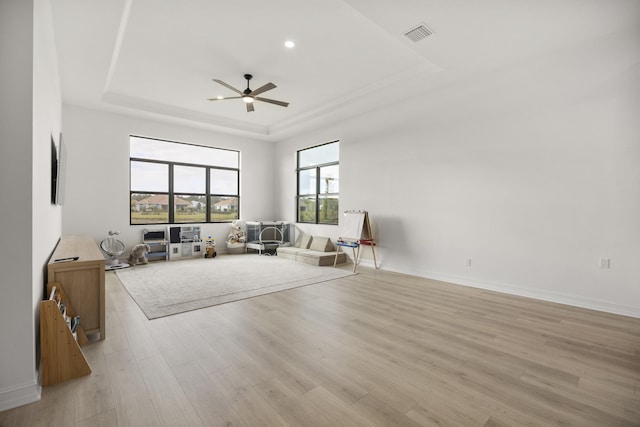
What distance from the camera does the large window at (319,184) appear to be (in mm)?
7016

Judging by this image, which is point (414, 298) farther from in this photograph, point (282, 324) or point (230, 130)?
point (230, 130)

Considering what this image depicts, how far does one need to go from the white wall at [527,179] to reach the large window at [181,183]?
425 cm

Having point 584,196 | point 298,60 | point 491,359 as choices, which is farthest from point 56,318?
point 584,196

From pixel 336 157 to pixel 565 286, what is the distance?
4747 mm

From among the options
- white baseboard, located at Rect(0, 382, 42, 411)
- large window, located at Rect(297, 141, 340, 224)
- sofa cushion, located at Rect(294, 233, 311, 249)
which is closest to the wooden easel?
large window, located at Rect(297, 141, 340, 224)

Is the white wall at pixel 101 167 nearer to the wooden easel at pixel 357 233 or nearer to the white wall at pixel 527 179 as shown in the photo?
the wooden easel at pixel 357 233

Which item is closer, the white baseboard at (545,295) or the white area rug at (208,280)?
the white baseboard at (545,295)

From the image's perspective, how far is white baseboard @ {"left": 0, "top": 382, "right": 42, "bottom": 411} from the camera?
5.63 ft

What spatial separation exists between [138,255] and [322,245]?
381 centimetres

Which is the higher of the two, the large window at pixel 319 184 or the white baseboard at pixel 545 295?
the large window at pixel 319 184

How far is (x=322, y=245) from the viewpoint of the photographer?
686 centimetres

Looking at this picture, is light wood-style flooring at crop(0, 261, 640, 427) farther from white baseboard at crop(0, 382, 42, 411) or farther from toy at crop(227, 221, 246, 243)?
toy at crop(227, 221, 246, 243)

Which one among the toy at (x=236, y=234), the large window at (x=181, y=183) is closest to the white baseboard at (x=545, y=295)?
the toy at (x=236, y=234)

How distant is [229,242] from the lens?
764cm
